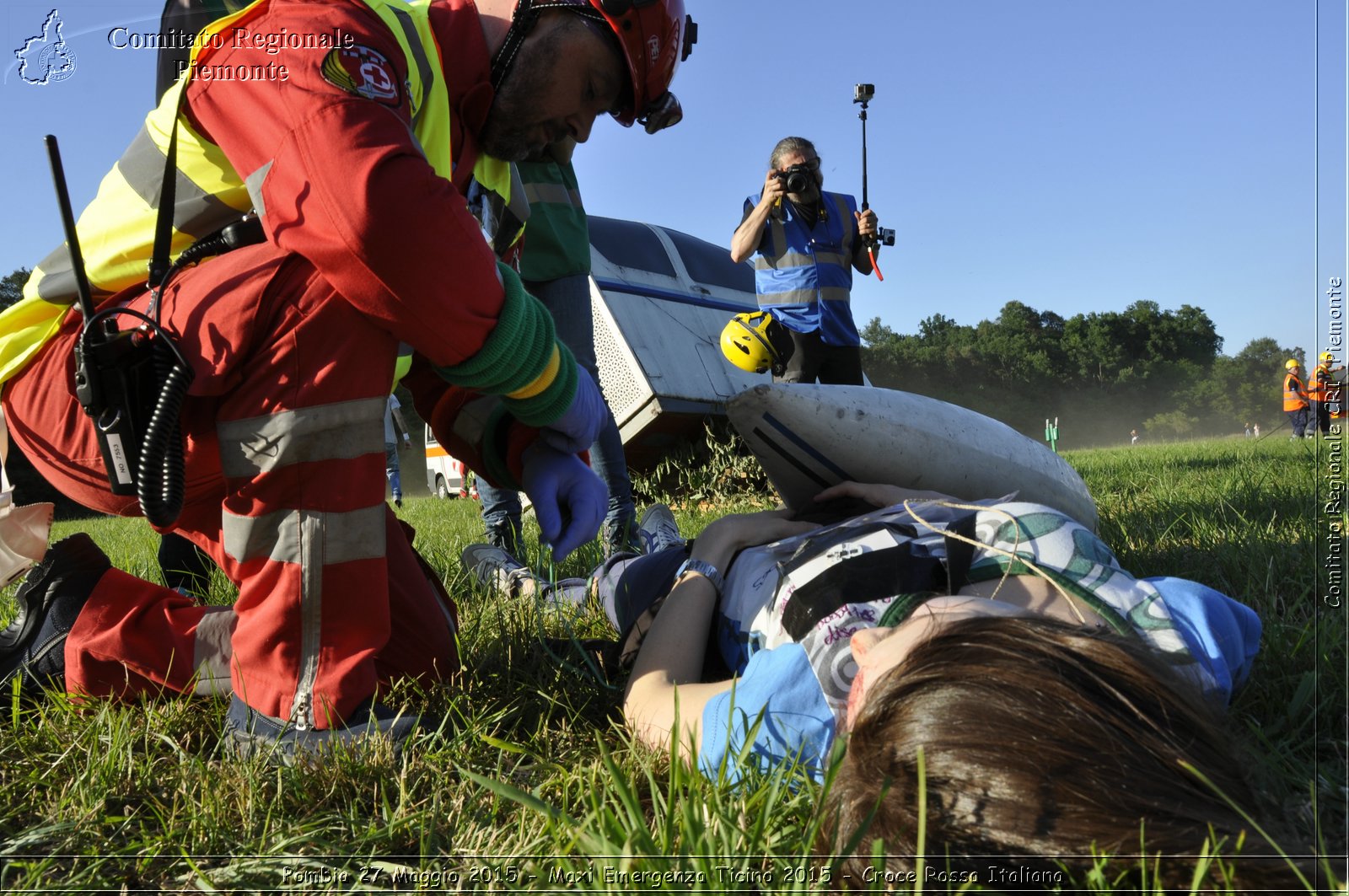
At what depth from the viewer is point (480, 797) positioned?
3.70ft

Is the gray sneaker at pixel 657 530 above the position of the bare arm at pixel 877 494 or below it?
below

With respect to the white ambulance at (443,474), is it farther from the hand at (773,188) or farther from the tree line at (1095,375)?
the tree line at (1095,375)

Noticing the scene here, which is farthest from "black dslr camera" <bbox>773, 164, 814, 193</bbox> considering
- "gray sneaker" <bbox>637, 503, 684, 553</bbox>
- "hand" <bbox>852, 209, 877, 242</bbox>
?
"gray sneaker" <bbox>637, 503, 684, 553</bbox>

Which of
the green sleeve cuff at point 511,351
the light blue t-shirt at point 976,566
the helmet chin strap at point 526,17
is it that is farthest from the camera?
the helmet chin strap at point 526,17

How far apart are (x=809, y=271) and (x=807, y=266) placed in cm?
4

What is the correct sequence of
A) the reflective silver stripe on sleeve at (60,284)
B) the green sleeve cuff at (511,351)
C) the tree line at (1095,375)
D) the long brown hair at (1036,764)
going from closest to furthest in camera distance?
the long brown hair at (1036,764)
the green sleeve cuff at (511,351)
the reflective silver stripe on sleeve at (60,284)
the tree line at (1095,375)

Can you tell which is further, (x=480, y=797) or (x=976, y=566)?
(x=976, y=566)

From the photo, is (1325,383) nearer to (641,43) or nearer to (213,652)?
(641,43)

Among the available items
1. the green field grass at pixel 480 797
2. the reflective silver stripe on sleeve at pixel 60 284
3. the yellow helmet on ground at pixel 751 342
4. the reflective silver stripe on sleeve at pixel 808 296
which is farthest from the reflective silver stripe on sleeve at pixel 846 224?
the reflective silver stripe on sleeve at pixel 60 284

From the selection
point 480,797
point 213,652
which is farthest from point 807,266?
point 480,797

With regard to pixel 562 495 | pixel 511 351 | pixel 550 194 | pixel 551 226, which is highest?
pixel 550 194

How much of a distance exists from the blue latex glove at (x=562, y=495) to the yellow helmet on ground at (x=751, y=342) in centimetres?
339

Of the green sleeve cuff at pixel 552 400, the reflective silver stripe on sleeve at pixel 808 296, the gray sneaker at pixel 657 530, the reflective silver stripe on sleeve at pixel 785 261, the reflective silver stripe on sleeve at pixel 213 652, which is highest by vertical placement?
the reflective silver stripe on sleeve at pixel 785 261

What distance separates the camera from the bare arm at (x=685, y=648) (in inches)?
49.2
